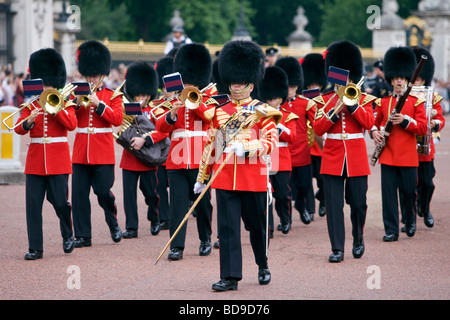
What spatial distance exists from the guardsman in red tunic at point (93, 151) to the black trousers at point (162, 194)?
936 millimetres

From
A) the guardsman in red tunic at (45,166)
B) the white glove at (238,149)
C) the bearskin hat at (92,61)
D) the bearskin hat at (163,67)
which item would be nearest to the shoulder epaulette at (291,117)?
the bearskin hat at (92,61)

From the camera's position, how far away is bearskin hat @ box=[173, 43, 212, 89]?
833 cm

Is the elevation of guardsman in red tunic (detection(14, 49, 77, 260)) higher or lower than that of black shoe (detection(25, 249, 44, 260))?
higher

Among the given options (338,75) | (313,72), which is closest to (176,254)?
(338,75)

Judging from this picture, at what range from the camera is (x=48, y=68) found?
8375 mm

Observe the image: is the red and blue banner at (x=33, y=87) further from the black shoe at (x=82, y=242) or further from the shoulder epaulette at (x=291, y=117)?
the shoulder epaulette at (x=291, y=117)

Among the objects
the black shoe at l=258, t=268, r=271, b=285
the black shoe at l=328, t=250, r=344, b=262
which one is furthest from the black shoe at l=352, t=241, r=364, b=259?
the black shoe at l=258, t=268, r=271, b=285

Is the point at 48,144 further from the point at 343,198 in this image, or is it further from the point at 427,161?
the point at 427,161

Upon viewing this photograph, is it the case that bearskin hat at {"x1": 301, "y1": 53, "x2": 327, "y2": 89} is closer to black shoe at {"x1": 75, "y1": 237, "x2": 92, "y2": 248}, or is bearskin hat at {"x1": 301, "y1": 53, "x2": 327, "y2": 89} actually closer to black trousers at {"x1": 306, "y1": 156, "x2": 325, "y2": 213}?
black trousers at {"x1": 306, "y1": 156, "x2": 325, "y2": 213}

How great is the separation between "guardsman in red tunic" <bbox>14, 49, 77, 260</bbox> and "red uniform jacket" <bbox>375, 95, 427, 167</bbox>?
2.74 meters

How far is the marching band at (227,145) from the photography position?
22.4 ft

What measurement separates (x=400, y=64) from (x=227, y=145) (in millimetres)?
2806
